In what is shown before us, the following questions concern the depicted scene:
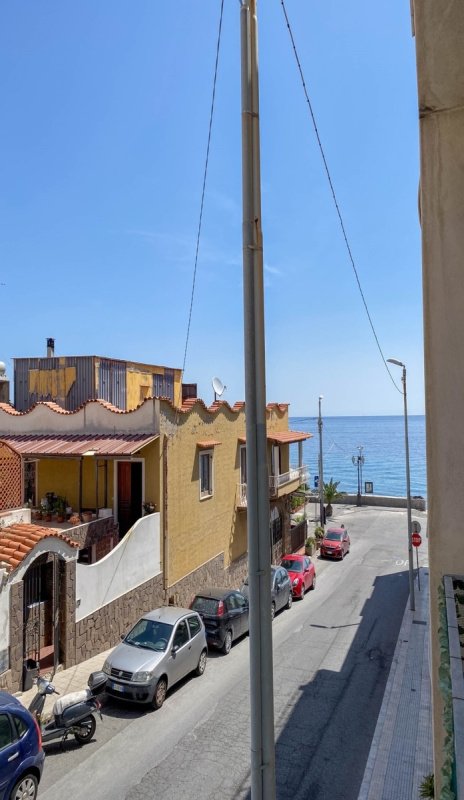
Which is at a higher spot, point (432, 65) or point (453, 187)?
point (432, 65)

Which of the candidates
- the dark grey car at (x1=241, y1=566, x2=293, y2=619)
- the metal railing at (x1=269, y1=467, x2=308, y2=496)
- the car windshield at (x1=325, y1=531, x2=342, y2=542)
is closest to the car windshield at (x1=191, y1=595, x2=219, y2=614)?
Answer: the dark grey car at (x1=241, y1=566, x2=293, y2=619)

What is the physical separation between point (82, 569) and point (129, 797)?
5304 millimetres

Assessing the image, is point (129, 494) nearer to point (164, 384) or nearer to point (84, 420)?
point (84, 420)

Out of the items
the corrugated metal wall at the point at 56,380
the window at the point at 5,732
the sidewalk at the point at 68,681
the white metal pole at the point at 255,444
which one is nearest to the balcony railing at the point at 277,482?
the corrugated metal wall at the point at 56,380

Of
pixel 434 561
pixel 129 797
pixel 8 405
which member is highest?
pixel 8 405

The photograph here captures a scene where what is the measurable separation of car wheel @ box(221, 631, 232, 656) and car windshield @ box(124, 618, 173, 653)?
3.13 meters

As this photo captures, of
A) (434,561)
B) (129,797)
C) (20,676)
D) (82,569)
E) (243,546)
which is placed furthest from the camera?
(243,546)

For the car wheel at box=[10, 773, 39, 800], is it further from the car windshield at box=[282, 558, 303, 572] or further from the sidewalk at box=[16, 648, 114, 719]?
the car windshield at box=[282, 558, 303, 572]

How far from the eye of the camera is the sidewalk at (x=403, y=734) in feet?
26.2

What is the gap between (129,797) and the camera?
7.41m

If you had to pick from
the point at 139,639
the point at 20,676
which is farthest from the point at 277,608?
the point at 20,676

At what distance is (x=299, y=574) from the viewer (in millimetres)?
20109

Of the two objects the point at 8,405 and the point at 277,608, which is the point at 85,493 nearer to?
the point at 8,405

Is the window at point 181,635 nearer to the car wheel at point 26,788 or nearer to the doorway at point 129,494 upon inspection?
the car wheel at point 26,788
